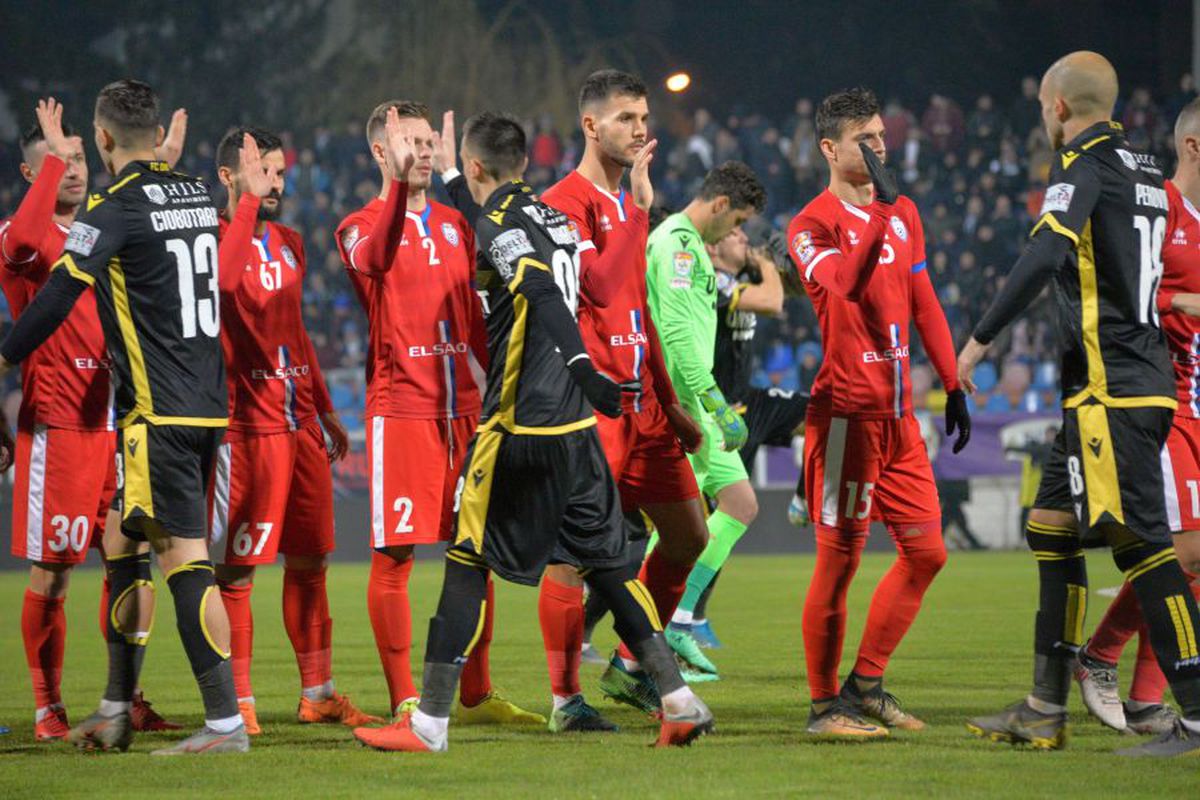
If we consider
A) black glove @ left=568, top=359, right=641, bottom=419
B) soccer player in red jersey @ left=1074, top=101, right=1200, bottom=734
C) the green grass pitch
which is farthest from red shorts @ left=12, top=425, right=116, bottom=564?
soccer player in red jersey @ left=1074, top=101, right=1200, bottom=734

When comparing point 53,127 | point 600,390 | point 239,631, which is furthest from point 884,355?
point 53,127

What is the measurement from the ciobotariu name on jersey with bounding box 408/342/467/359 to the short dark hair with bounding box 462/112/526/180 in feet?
2.83

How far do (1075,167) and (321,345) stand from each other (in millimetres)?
18064

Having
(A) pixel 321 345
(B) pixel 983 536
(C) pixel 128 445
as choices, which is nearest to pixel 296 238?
(C) pixel 128 445

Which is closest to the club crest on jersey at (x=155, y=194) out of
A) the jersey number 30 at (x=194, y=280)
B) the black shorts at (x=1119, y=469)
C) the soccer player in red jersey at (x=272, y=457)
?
the jersey number 30 at (x=194, y=280)

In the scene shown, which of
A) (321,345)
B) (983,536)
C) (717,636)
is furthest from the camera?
(321,345)

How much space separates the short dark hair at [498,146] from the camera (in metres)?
5.96

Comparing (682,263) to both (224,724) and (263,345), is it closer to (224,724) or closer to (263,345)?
(263,345)

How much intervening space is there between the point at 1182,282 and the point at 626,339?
7.34 ft

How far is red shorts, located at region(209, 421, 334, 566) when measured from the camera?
662cm

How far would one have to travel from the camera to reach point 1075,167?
5.41 meters

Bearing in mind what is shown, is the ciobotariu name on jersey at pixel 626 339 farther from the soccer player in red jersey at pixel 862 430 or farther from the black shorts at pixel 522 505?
the black shorts at pixel 522 505

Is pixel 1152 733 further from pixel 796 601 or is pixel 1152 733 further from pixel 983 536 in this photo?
pixel 983 536

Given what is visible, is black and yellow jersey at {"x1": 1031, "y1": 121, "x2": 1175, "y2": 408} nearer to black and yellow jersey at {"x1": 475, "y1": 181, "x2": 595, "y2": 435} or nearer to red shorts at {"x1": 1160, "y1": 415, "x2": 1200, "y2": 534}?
red shorts at {"x1": 1160, "y1": 415, "x2": 1200, "y2": 534}
